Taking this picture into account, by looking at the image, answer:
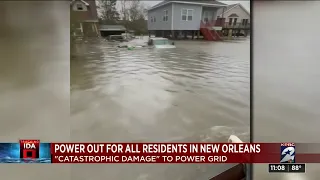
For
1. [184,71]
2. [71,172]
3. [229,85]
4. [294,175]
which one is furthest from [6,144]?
[294,175]

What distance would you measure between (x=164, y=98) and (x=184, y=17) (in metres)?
0.29

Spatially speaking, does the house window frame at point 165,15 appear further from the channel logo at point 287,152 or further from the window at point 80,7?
the channel logo at point 287,152

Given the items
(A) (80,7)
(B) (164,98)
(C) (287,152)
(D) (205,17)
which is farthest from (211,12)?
(C) (287,152)

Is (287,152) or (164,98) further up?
(164,98)

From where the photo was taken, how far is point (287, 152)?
1059 millimetres

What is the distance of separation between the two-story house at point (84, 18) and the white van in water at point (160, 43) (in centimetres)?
19

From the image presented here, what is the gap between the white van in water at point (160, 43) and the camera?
1.05m

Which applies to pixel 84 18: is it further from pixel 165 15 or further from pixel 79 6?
pixel 165 15

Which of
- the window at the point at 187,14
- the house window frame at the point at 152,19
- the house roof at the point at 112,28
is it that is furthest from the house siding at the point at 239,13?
the house roof at the point at 112,28

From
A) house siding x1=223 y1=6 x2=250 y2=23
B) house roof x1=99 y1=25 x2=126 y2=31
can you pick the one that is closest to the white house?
house siding x1=223 y1=6 x2=250 y2=23

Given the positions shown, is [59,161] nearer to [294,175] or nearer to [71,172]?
[71,172]

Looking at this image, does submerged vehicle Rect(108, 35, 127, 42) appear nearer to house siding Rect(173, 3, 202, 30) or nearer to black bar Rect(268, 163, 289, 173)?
house siding Rect(173, 3, 202, 30)

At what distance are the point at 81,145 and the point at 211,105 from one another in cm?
48

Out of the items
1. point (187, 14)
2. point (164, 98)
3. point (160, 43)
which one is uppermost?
point (187, 14)
